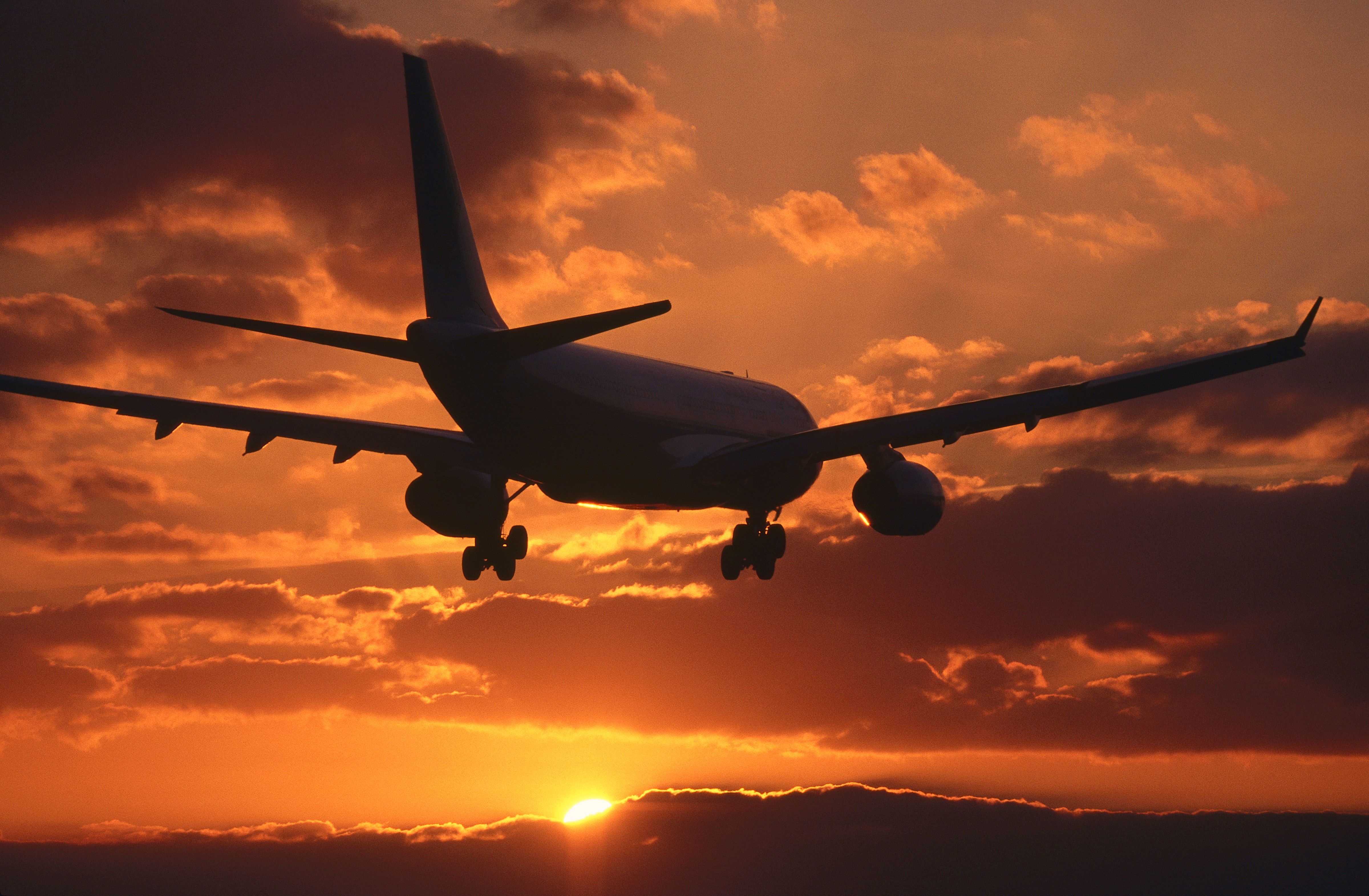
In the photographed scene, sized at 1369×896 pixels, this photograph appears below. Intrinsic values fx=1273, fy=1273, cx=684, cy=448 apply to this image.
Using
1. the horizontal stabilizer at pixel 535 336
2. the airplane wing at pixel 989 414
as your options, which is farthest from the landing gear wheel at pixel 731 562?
the horizontal stabilizer at pixel 535 336

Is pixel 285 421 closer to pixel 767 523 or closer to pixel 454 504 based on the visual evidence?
pixel 454 504

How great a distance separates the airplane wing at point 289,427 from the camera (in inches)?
1174

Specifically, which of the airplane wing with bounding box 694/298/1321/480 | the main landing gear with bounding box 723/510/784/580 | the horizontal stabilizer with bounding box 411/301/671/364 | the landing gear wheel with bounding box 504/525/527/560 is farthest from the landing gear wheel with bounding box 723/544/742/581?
the horizontal stabilizer with bounding box 411/301/671/364

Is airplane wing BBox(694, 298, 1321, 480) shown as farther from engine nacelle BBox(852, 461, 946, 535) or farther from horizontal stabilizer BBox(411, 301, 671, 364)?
horizontal stabilizer BBox(411, 301, 671, 364)

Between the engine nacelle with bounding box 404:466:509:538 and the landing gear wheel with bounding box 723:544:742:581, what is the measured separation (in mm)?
6276

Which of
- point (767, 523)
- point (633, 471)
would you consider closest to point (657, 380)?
point (633, 471)

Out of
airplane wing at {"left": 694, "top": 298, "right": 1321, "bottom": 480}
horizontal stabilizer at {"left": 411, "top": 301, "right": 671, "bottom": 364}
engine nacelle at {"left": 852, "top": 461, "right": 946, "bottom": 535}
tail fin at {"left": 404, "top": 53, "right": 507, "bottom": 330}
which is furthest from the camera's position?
engine nacelle at {"left": 852, "top": 461, "right": 946, "bottom": 535}

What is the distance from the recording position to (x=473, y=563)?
35125 mm

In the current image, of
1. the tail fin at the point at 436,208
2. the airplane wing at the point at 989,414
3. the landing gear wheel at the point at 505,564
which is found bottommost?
the landing gear wheel at the point at 505,564

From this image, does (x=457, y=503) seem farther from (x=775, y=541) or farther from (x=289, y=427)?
(x=775, y=541)

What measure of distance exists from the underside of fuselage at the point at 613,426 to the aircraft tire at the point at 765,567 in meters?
1.40

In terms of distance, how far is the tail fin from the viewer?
2719 centimetres

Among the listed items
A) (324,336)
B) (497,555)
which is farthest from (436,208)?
(497,555)

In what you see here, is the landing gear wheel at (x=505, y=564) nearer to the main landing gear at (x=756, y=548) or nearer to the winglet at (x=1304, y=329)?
the main landing gear at (x=756, y=548)
